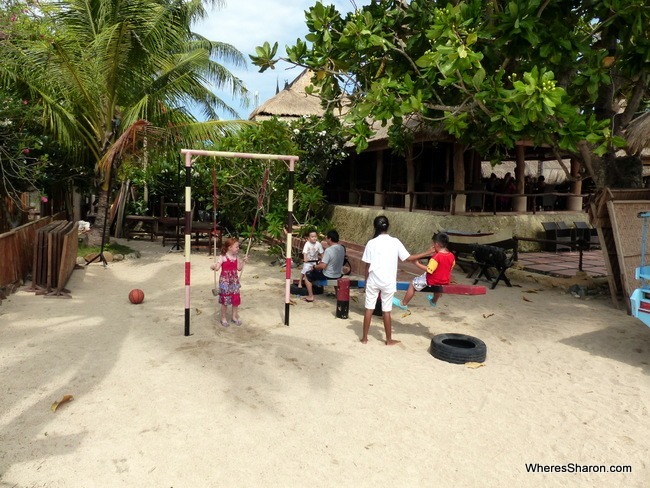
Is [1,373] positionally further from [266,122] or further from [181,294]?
[266,122]

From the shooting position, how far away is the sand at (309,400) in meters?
3.36

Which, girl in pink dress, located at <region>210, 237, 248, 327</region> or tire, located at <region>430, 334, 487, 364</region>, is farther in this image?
girl in pink dress, located at <region>210, 237, 248, 327</region>

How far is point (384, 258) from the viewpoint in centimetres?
571

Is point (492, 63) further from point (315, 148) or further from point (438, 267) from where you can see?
point (315, 148)

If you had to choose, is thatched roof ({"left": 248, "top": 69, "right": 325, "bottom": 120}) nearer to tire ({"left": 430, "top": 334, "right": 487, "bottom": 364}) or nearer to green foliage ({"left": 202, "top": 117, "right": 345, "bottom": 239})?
green foliage ({"left": 202, "top": 117, "right": 345, "bottom": 239})

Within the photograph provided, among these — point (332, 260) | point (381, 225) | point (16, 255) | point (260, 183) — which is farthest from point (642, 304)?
point (260, 183)

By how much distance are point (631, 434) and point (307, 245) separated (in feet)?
17.2

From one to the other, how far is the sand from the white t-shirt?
83 cm

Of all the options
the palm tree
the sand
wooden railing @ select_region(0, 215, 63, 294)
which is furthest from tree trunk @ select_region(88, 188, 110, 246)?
the sand

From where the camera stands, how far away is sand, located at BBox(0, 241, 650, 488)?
3.36m

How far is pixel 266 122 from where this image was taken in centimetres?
1246

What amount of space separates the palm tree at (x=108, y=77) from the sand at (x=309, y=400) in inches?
222

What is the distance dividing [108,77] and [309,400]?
9.88 metres

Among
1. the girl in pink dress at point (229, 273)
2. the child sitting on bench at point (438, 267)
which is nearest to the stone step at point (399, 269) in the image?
the child sitting on bench at point (438, 267)
